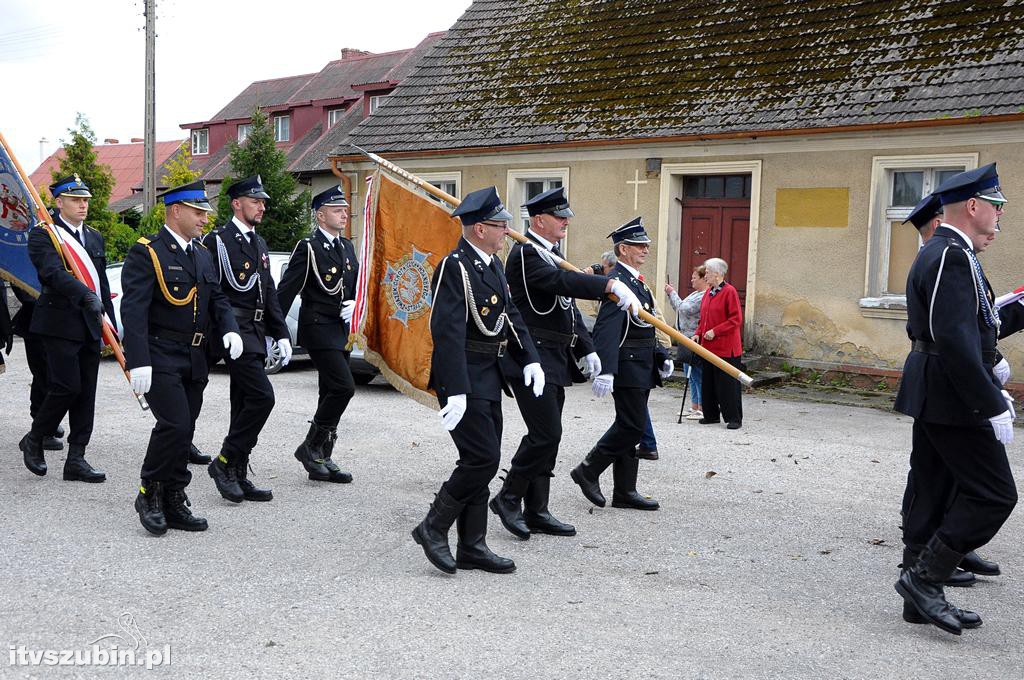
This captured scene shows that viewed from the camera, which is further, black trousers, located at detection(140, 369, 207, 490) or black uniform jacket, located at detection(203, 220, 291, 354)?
black uniform jacket, located at detection(203, 220, 291, 354)

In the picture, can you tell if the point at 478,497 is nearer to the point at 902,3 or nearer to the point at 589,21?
the point at 902,3

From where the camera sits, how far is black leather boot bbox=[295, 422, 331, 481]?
311 inches

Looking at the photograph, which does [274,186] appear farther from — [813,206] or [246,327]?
[246,327]

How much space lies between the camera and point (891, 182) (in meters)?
14.2

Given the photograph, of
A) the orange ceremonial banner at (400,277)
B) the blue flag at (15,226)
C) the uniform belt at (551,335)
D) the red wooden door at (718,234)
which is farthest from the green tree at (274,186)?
the uniform belt at (551,335)

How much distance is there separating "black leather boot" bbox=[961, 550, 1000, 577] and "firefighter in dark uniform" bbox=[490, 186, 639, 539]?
2.22m

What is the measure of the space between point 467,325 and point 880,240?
32.5 feet

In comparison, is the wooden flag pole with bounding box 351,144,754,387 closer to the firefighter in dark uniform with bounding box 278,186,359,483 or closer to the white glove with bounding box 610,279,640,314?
the white glove with bounding box 610,279,640,314

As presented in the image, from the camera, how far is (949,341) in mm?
4816

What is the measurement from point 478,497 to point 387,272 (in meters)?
2.16

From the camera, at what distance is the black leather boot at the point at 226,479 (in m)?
7.13

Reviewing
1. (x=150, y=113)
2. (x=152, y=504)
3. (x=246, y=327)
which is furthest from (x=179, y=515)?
(x=150, y=113)

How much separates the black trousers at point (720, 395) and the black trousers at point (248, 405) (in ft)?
17.0

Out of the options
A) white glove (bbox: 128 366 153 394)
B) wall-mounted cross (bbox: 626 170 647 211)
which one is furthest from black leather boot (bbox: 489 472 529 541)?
wall-mounted cross (bbox: 626 170 647 211)
